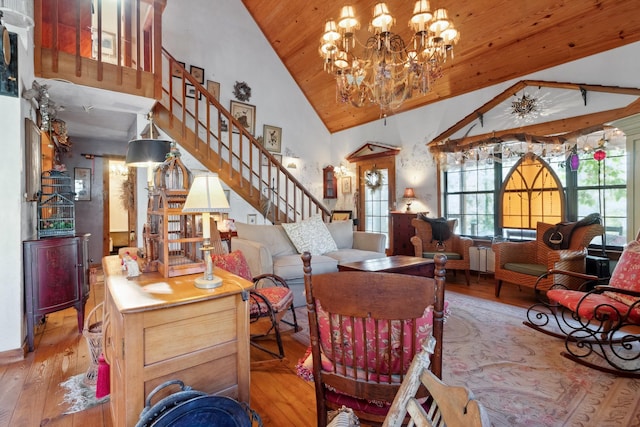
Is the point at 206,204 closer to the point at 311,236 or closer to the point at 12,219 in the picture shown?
the point at 12,219

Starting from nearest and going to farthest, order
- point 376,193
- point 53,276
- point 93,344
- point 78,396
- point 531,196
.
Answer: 1. point 78,396
2. point 93,344
3. point 53,276
4. point 531,196
5. point 376,193

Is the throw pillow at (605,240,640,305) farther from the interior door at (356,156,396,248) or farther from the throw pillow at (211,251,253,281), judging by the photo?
the interior door at (356,156,396,248)

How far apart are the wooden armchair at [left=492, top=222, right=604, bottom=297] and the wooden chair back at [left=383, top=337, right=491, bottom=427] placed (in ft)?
11.1

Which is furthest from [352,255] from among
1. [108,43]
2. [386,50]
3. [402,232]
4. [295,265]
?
[108,43]

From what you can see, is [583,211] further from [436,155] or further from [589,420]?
[589,420]

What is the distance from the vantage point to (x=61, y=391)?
206cm

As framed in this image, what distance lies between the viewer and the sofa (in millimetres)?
3562

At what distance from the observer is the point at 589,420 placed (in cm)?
177

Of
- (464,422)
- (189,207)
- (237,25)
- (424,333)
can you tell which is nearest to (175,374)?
(189,207)

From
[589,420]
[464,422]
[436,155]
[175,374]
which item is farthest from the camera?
[436,155]

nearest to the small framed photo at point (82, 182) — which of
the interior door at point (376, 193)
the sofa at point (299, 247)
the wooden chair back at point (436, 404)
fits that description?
the sofa at point (299, 247)

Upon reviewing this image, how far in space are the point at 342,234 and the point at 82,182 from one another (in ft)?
16.9

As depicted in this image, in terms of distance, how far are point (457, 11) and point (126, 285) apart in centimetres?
510

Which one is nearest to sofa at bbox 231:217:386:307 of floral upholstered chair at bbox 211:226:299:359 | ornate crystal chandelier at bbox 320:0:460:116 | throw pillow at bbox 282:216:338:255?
throw pillow at bbox 282:216:338:255
